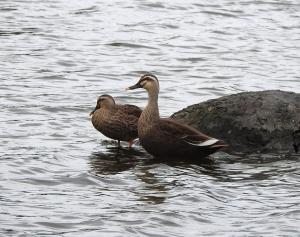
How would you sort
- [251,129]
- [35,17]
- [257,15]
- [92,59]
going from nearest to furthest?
1. [251,129]
2. [92,59]
3. [35,17]
4. [257,15]

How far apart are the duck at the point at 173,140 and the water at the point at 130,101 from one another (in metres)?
0.20

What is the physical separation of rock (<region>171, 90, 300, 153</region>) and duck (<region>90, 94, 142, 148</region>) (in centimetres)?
81

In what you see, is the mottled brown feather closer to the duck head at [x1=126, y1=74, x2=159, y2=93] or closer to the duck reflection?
the duck reflection

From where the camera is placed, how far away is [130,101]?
609 inches

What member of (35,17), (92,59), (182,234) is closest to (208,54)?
(92,59)

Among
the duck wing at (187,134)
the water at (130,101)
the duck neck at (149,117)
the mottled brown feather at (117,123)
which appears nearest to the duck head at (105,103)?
the mottled brown feather at (117,123)

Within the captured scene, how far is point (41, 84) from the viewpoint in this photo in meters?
16.1

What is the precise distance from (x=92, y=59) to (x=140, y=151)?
19.7ft

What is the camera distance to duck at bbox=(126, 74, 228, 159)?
38.9ft

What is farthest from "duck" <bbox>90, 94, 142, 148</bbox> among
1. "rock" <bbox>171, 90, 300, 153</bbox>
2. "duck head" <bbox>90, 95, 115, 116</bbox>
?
"rock" <bbox>171, 90, 300, 153</bbox>

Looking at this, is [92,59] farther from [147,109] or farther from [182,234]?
[182,234]

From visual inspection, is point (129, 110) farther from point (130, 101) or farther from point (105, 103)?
point (130, 101)

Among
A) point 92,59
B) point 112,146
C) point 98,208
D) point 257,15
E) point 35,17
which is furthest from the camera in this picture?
point 257,15

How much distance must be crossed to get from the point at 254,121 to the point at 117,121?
1.78 metres
